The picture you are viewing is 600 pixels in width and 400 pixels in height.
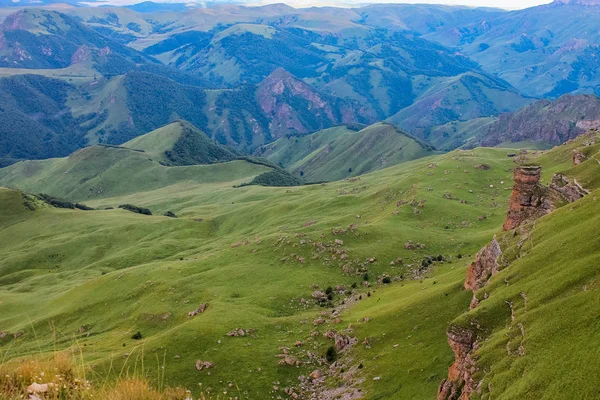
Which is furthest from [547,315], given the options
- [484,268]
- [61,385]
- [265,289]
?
[265,289]

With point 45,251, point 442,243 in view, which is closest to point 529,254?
point 442,243

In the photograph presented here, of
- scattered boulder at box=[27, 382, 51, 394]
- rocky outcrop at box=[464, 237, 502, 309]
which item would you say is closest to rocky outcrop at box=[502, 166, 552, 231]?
rocky outcrop at box=[464, 237, 502, 309]

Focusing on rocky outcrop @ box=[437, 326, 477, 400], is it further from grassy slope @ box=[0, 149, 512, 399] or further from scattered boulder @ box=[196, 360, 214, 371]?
scattered boulder @ box=[196, 360, 214, 371]

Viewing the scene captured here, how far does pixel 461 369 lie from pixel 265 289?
61.6 metres

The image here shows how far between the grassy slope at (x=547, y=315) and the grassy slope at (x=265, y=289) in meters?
13.2

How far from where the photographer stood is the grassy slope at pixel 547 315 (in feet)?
107

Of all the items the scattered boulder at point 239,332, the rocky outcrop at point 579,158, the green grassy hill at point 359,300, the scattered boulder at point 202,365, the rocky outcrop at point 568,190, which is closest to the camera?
the green grassy hill at point 359,300

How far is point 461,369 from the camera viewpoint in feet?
146

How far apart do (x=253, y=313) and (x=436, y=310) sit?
3525 centimetres

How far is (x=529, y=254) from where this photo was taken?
2116 inches

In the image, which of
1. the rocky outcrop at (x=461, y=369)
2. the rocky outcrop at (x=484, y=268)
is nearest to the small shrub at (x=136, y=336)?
the rocky outcrop at (x=484, y=268)

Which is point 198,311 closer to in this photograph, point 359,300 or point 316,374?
point 359,300

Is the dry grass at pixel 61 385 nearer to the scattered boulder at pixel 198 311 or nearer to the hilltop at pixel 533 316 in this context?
the hilltop at pixel 533 316

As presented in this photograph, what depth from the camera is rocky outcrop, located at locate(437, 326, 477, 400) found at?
41344 mm
